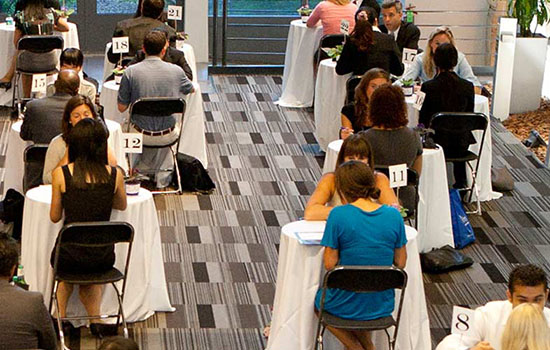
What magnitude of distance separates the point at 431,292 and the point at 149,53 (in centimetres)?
293

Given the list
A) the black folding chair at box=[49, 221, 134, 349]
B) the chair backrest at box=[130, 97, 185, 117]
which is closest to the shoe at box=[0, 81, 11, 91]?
the chair backrest at box=[130, 97, 185, 117]

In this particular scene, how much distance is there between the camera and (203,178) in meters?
8.70

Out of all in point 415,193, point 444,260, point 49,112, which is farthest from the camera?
point 444,260

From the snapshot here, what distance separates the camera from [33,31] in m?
10.5

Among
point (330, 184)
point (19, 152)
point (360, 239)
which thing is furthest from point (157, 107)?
point (360, 239)

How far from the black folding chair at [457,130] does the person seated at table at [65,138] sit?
257 centimetres

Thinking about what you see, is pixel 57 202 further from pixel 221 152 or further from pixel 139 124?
pixel 221 152

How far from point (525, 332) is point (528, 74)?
8337mm

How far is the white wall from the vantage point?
1334 centimetres

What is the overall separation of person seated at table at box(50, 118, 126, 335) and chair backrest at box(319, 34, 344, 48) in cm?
517

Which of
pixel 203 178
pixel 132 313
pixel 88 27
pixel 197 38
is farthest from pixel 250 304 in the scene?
pixel 88 27

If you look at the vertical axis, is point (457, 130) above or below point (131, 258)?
above

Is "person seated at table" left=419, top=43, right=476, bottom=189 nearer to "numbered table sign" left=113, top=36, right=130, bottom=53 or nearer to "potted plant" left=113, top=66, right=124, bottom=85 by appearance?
"potted plant" left=113, top=66, right=124, bottom=85

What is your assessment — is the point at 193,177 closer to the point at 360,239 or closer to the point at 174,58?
the point at 174,58
